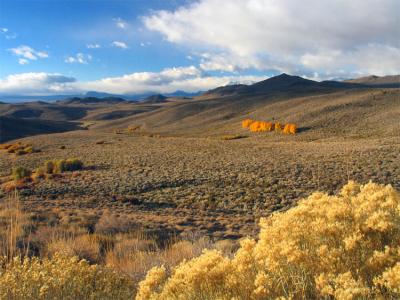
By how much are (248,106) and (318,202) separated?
337 feet

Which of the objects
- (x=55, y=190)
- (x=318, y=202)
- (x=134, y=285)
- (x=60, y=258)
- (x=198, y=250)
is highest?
(x=318, y=202)

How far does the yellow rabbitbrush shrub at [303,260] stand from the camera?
2975 mm

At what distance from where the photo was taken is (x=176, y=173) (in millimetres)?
29938

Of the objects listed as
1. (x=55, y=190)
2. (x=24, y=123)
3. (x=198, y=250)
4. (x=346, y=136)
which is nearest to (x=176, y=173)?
(x=55, y=190)

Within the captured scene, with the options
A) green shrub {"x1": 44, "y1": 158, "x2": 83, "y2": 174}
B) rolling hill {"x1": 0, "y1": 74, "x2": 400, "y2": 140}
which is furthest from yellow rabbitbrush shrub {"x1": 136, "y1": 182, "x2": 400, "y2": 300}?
rolling hill {"x1": 0, "y1": 74, "x2": 400, "y2": 140}

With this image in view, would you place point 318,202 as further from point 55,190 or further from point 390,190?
point 55,190

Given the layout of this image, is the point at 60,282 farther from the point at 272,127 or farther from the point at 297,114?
the point at 297,114

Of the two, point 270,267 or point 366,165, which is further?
point 366,165

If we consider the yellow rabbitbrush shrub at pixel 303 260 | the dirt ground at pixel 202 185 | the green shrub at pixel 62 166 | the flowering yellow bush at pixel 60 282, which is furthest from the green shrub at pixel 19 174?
the yellow rabbitbrush shrub at pixel 303 260

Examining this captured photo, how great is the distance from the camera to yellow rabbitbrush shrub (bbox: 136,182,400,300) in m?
2.97

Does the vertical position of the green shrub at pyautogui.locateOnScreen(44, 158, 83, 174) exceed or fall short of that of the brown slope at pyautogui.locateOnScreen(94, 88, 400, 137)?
it falls short

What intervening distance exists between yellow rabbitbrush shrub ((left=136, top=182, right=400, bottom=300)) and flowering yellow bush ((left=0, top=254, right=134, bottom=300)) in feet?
3.33

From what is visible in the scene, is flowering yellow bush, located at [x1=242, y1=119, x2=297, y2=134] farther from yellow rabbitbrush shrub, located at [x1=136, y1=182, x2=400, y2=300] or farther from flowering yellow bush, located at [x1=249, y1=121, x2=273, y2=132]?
yellow rabbitbrush shrub, located at [x1=136, y1=182, x2=400, y2=300]

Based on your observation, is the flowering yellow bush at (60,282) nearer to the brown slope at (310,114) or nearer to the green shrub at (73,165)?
the green shrub at (73,165)
